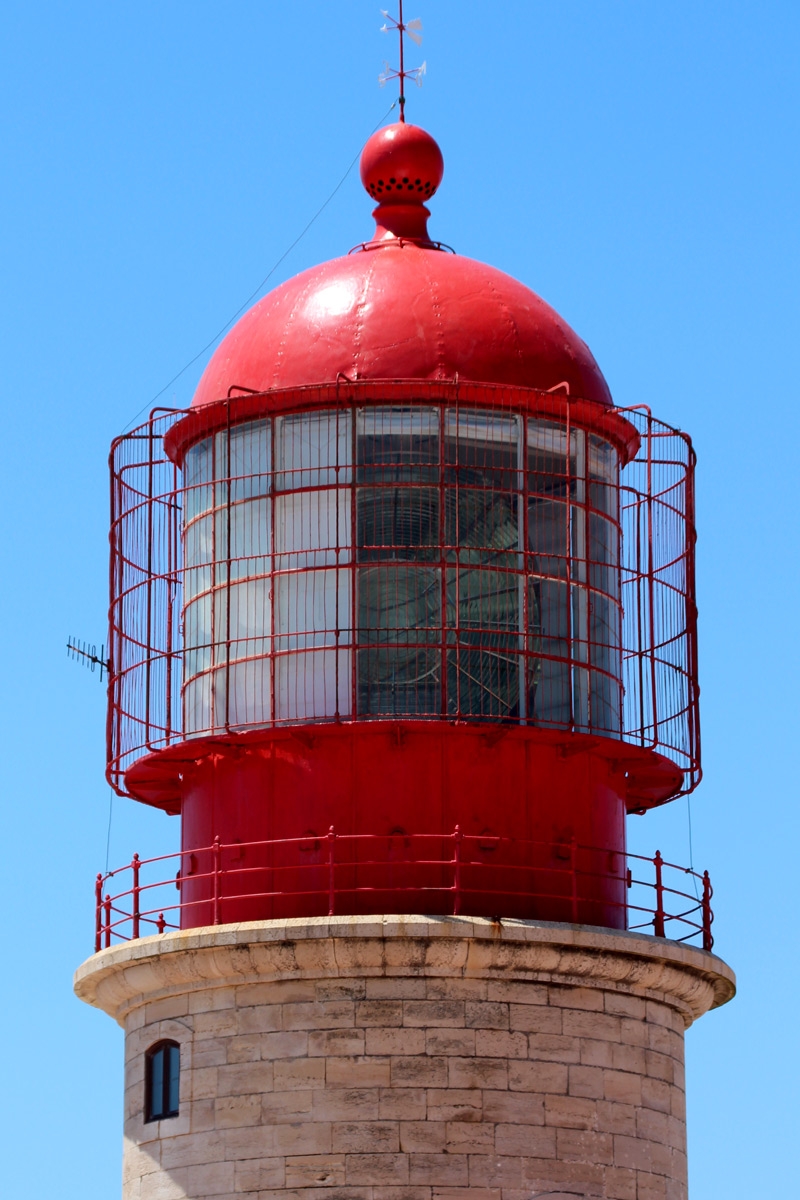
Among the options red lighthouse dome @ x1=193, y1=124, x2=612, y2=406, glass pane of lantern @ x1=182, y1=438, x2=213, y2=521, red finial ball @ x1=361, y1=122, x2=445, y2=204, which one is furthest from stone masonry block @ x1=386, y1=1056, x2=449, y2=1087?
red finial ball @ x1=361, y1=122, x2=445, y2=204

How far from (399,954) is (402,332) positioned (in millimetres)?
5623

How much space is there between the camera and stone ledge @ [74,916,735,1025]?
2405 centimetres

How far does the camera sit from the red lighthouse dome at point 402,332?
2581 cm

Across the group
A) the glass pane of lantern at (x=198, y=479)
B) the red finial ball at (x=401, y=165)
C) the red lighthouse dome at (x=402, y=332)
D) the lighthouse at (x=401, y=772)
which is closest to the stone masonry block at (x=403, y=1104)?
the lighthouse at (x=401, y=772)

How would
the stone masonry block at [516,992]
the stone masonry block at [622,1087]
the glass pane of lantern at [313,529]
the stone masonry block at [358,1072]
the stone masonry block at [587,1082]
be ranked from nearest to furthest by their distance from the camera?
the stone masonry block at [358,1072] → the stone masonry block at [516,992] → the stone masonry block at [587,1082] → the stone masonry block at [622,1087] → the glass pane of lantern at [313,529]

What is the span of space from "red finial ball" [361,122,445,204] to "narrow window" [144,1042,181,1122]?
831 cm

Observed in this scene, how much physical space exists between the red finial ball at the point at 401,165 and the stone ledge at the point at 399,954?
734 cm

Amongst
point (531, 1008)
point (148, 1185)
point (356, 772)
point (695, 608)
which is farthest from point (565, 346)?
point (148, 1185)

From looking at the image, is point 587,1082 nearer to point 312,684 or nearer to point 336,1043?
point 336,1043

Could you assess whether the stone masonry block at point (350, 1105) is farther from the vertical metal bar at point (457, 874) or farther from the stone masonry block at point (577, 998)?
the stone masonry block at point (577, 998)

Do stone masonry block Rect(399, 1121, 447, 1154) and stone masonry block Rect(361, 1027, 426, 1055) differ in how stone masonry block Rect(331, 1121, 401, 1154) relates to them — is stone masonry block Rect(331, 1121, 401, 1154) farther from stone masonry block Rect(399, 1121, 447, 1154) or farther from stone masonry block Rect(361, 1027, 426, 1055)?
stone masonry block Rect(361, 1027, 426, 1055)

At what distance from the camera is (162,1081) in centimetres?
2512

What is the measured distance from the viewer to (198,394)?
88.6 feet

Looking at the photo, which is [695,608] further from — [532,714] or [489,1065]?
[489,1065]
